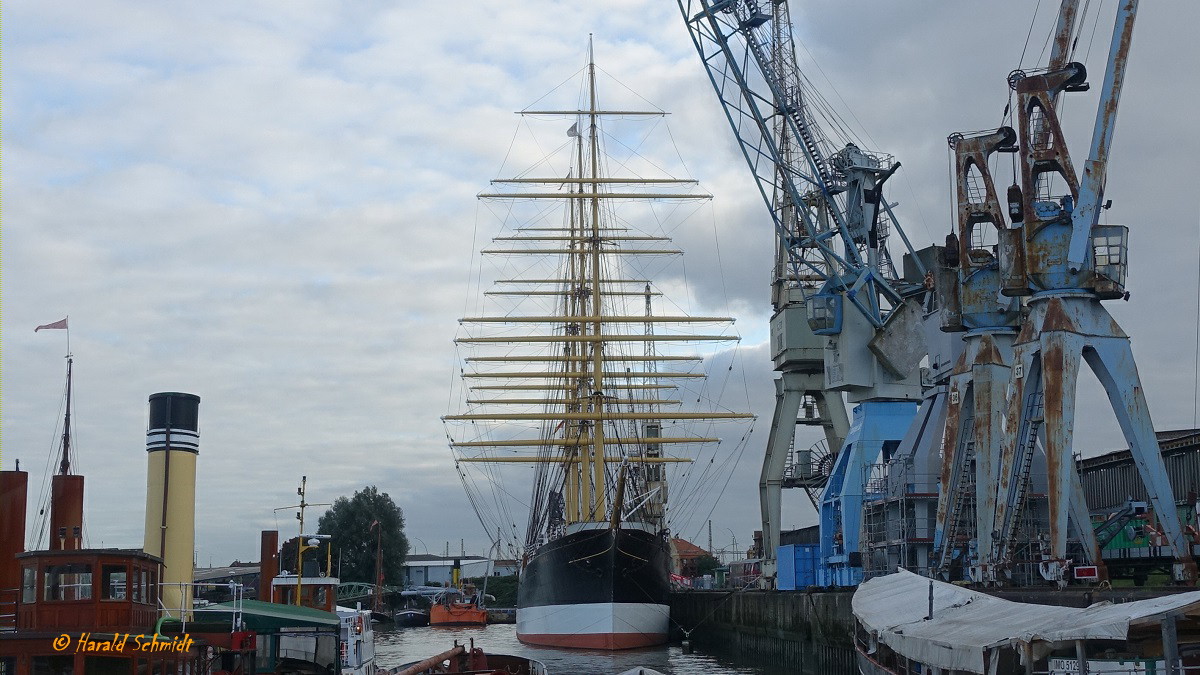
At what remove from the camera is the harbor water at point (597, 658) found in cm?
4772

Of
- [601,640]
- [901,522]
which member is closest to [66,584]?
[901,522]

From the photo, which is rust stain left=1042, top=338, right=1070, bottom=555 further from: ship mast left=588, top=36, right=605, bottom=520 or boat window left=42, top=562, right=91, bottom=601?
ship mast left=588, top=36, right=605, bottom=520

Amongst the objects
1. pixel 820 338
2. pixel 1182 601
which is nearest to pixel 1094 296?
pixel 1182 601

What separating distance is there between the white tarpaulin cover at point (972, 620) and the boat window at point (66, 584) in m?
13.7

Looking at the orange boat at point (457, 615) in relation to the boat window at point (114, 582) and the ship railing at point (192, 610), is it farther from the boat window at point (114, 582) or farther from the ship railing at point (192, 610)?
the boat window at point (114, 582)

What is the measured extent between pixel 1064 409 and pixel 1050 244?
15.1 ft

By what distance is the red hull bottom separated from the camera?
59.7 meters

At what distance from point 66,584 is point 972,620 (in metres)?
15.0

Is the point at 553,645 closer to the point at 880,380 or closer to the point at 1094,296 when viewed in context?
the point at 880,380

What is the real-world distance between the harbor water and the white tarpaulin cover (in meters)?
18.2

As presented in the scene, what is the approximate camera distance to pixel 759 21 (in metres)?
52.0

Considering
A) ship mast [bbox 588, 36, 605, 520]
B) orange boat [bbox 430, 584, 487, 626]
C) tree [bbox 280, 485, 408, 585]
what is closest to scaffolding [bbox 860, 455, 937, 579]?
ship mast [bbox 588, 36, 605, 520]

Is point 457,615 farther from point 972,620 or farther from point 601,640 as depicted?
point 972,620

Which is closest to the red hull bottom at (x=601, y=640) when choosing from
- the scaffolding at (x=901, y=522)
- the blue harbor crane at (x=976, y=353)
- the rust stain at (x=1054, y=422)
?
the scaffolding at (x=901, y=522)
